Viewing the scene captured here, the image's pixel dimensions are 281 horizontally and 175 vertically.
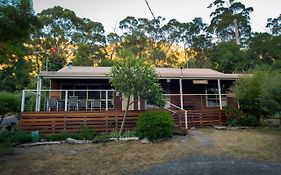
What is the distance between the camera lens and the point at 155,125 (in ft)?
34.2

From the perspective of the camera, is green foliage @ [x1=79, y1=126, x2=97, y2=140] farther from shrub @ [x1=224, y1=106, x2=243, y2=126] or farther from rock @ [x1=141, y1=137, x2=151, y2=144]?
shrub @ [x1=224, y1=106, x2=243, y2=126]

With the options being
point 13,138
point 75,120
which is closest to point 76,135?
point 75,120

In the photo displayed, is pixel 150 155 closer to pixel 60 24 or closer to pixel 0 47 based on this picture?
pixel 0 47

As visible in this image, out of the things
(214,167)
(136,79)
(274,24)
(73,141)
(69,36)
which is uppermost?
(274,24)

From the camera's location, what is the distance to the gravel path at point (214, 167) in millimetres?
6295

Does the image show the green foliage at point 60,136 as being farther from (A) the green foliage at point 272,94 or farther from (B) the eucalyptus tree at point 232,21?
(B) the eucalyptus tree at point 232,21

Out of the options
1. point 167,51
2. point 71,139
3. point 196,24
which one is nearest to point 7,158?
point 71,139

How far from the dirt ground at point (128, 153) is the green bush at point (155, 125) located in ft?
1.43

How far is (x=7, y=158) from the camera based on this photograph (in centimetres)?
787

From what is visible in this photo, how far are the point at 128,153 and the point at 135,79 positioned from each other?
12.2ft

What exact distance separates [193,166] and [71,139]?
566 centimetres

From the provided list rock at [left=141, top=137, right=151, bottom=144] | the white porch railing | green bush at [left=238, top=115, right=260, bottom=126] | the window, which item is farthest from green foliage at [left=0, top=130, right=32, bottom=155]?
the window

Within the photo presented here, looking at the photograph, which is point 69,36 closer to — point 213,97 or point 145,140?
point 213,97

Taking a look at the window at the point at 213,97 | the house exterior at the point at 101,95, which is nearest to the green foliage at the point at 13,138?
the house exterior at the point at 101,95
